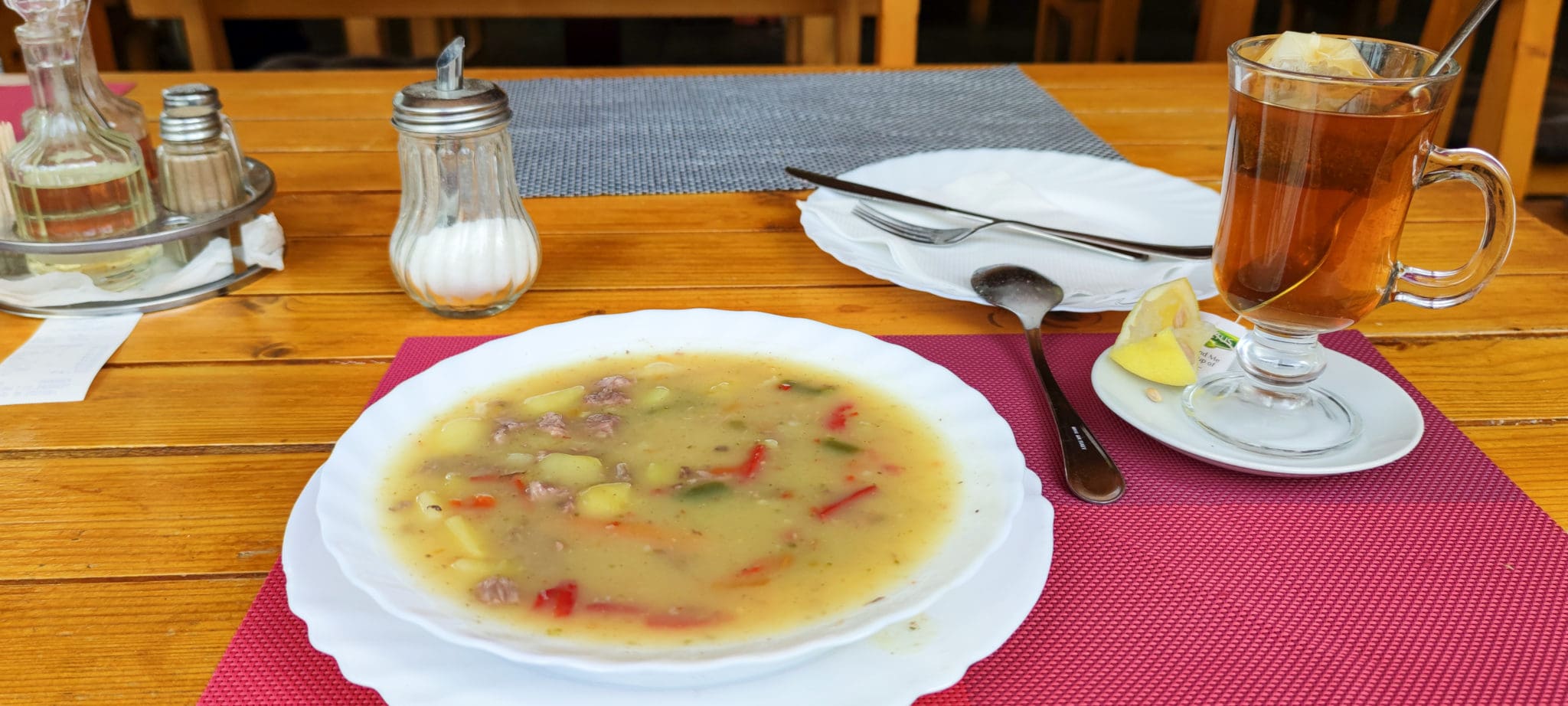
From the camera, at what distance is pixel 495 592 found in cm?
63

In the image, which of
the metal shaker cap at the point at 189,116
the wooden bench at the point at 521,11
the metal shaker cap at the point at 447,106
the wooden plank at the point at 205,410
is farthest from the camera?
the wooden bench at the point at 521,11

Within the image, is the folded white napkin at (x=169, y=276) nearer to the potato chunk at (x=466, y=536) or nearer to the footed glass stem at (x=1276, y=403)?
the potato chunk at (x=466, y=536)

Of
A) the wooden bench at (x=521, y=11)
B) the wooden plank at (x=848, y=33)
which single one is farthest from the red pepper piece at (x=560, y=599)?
the wooden plank at (x=848, y=33)

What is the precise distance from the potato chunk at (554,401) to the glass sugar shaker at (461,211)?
0.89ft

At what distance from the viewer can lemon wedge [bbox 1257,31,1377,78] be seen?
845 mm

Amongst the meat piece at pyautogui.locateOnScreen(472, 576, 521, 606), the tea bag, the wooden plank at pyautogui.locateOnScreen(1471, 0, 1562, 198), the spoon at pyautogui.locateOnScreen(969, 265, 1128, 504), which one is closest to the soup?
the meat piece at pyautogui.locateOnScreen(472, 576, 521, 606)

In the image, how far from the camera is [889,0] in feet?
7.59

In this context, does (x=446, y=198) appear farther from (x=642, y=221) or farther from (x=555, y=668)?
(x=555, y=668)

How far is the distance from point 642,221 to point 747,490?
0.71 m

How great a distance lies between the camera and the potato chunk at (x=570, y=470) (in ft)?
2.48

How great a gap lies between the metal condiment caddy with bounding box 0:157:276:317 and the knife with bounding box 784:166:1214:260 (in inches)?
24.0

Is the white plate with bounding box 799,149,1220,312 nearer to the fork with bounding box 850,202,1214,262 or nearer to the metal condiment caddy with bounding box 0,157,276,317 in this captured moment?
the fork with bounding box 850,202,1214,262

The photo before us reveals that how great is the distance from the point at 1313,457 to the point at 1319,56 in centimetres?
31

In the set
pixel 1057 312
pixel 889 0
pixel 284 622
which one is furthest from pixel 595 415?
pixel 889 0
